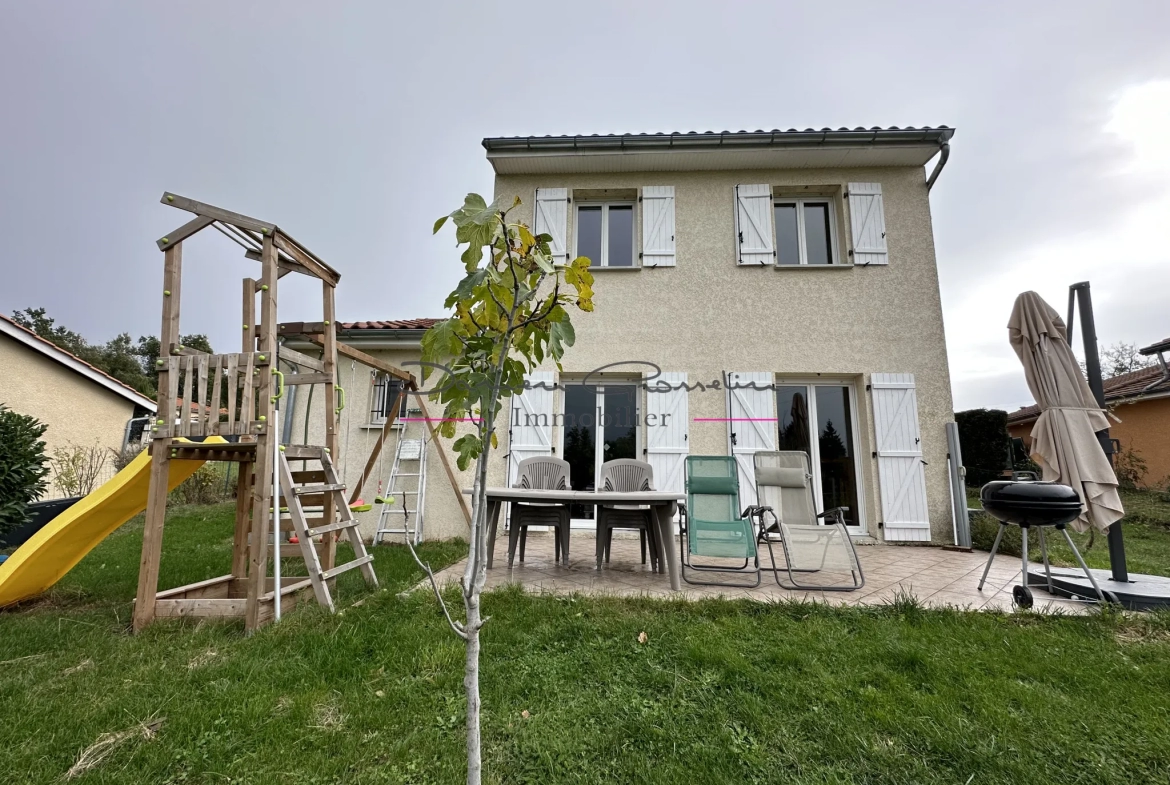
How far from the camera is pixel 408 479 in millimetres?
6191

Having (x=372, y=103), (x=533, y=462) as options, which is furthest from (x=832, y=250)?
(x=372, y=103)

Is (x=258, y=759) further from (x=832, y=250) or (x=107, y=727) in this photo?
(x=832, y=250)

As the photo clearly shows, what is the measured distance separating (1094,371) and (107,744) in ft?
18.9

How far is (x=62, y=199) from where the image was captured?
33.2 feet

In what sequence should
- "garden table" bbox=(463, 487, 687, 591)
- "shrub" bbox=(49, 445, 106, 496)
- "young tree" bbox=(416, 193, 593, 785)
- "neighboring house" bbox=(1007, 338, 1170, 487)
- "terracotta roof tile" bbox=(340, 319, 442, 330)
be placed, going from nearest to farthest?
"young tree" bbox=(416, 193, 593, 785)
"garden table" bbox=(463, 487, 687, 591)
"terracotta roof tile" bbox=(340, 319, 442, 330)
"shrub" bbox=(49, 445, 106, 496)
"neighboring house" bbox=(1007, 338, 1170, 487)

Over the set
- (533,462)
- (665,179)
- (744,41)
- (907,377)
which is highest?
(744,41)

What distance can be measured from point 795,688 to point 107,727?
2.63m

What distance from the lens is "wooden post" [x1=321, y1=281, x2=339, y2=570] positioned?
346cm

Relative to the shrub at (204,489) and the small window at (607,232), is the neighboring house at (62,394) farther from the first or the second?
the small window at (607,232)

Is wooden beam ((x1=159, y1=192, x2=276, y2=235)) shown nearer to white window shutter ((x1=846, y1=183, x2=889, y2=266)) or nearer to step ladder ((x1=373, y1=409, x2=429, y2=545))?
step ladder ((x1=373, y1=409, x2=429, y2=545))

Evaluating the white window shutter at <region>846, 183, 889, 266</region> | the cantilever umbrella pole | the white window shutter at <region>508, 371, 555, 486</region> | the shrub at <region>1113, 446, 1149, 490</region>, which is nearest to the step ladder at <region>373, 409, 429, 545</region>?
the white window shutter at <region>508, 371, 555, 486</region>

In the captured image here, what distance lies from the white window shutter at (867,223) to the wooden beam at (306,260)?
645 centimetres

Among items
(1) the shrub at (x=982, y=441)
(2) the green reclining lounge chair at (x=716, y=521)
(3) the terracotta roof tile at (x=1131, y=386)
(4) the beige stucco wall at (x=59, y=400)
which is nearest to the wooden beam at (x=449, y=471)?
(2) the green reclining lounge chair at (x=716, y=521)

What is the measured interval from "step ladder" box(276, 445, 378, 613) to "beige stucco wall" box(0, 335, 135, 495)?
8.86 meters
